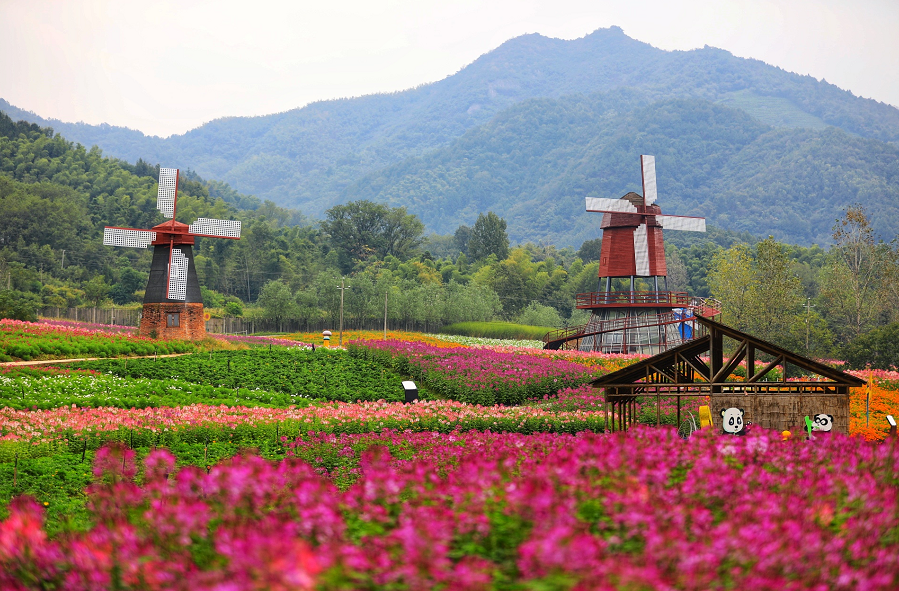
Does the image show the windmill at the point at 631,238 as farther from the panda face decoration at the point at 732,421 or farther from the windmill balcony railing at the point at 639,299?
the panda face decoration at the point at 732,421

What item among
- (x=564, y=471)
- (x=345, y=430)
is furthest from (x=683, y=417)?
(x=564, y=471)

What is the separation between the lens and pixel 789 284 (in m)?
45.7

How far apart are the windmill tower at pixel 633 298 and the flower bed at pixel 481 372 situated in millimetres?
10927

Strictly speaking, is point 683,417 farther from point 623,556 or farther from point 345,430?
point 623,556

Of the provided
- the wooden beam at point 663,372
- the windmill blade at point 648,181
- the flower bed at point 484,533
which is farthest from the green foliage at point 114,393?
the windmill blade at point 648,181

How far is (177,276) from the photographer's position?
37.9m

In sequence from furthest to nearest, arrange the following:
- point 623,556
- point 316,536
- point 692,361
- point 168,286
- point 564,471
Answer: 1. point 168,286
2. point 692,361
3. point 564,471
4. point 316,536
5. point 623,556

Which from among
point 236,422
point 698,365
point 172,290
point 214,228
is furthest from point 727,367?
point 214,228

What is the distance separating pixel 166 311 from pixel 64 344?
9.22 meters

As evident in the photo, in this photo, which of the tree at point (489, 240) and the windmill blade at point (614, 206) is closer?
the windmill blade at point (614, 206)

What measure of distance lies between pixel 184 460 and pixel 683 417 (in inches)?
531

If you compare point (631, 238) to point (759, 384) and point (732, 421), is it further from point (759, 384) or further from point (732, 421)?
point (732, 421)

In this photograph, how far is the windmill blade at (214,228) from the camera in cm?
4144

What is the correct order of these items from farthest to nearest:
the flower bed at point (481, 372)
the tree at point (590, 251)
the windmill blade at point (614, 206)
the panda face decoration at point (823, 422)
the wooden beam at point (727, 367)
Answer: the tree at point (590, 251) → the windmill blade at point (614, 206) → the flower bed at point (481, 372) → the wooden beam at point (727, 367) → the panda face decoration at point (823, 422)
